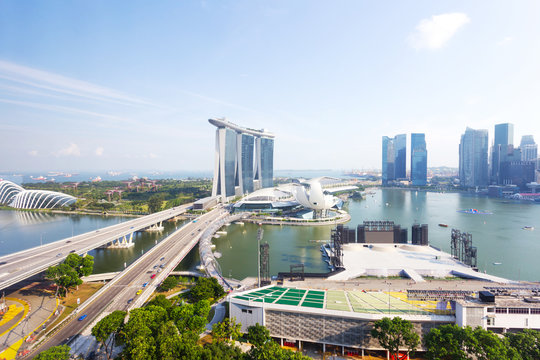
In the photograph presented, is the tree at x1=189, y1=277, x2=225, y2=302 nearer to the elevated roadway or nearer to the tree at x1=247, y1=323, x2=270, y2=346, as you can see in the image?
the elevated roadway

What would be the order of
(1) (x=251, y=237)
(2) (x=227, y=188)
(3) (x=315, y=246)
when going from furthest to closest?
(2) (x=227, y=188)
(1) (x=251, y=237)
(3) (x=315, y=246)

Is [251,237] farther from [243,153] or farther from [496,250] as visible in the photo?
[243,153]

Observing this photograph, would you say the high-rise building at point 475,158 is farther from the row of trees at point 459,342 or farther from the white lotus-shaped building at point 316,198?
the row of trees at point 459,342

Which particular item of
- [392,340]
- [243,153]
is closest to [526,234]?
[392,340]

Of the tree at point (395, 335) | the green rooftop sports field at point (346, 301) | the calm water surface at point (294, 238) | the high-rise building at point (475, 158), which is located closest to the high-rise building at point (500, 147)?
the high-rise building at point (475, 158)

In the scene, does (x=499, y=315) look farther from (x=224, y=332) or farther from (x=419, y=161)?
(x=419, y=161)

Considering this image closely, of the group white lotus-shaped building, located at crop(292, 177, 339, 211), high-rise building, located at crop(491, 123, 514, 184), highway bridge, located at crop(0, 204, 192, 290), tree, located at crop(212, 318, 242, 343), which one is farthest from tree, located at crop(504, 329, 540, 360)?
high-rise building, located at crop(491, 123, 514, 184)

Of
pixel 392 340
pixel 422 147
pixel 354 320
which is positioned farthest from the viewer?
pixel 422 147
